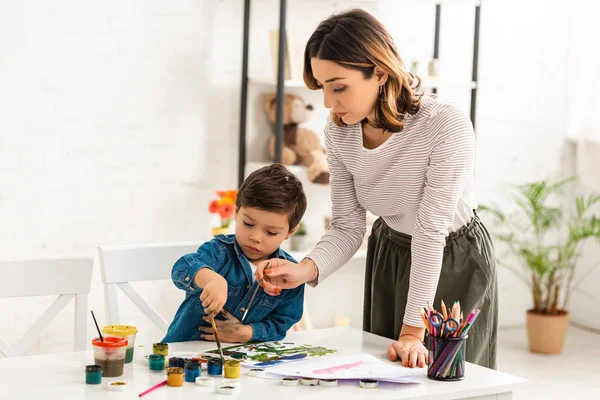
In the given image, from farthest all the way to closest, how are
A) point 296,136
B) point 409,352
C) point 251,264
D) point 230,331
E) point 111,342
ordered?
point 296,136 → point 251,264 → point 230,331 → point 409,352 → point 111,342

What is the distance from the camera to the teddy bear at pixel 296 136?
3725 millimetres

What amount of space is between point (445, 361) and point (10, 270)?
1.00 meters

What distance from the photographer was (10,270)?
1.95 m

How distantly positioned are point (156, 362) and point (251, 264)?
405 mm

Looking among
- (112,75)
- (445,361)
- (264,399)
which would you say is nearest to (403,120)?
(445,361)

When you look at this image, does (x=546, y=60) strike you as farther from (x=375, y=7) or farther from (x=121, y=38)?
(x=121, y=38)

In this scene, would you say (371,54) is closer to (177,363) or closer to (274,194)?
(274,194)

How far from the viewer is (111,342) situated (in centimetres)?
155

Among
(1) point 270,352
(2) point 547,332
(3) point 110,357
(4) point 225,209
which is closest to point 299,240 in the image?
(4) point 225,209

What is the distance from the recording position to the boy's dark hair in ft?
6.15

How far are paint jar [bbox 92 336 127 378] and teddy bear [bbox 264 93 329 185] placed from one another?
2.23 meters

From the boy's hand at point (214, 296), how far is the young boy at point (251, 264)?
75mm

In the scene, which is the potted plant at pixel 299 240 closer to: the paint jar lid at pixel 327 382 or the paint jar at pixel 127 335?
the paint jar at pixel 127 335

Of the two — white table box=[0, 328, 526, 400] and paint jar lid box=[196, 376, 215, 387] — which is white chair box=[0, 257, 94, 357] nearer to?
white table box=[0, 328, 526, 400]
